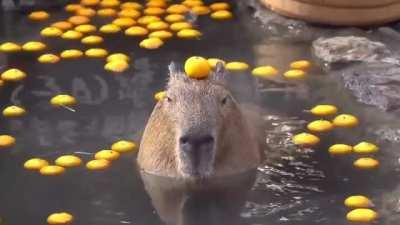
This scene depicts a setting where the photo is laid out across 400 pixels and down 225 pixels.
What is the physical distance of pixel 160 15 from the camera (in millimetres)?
8367

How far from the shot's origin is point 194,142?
5512mm

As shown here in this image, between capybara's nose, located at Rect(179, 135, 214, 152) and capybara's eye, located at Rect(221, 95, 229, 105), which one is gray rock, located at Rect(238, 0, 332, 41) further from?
capybara's nose, located at Rect(179, 135, 214, 152)

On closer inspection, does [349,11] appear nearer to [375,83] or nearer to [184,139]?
[375,83]

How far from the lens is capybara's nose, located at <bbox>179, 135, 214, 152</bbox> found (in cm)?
550

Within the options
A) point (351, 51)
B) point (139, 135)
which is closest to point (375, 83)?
point (351, 51)

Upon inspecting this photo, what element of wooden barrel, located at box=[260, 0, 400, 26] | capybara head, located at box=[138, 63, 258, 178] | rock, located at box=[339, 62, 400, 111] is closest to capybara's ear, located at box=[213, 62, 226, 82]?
capybara head, located at box=[138, 63, 258, 178]

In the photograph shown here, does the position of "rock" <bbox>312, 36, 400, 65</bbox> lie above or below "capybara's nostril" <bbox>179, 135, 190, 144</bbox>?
above

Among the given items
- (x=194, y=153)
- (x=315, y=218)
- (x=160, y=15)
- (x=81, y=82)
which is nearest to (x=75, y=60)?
(x=81, y=82)

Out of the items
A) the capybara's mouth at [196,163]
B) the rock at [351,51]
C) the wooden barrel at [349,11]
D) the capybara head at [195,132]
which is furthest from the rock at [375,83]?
the capybara's mouth at [196,163]

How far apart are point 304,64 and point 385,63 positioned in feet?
1.96

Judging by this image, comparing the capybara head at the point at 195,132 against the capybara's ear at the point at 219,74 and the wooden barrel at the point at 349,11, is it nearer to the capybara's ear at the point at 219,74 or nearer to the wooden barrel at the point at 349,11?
the capybara's ear at the point at 219,74

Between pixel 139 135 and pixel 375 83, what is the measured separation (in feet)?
5.58

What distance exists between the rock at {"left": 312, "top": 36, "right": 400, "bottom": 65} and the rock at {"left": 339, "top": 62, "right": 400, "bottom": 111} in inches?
1.8


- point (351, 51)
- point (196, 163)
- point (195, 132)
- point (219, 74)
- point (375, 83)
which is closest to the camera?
point (195, 132)
